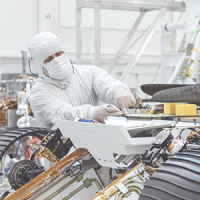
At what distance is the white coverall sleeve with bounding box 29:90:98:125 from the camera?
70.8 inches

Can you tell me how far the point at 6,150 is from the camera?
1650 mm

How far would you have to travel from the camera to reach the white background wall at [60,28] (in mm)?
6152

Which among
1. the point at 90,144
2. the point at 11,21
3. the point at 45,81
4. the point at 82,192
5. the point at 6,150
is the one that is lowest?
the point at 82,192

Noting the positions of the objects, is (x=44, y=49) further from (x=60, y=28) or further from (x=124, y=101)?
(x=60, y=28)

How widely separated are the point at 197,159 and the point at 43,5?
5.68m

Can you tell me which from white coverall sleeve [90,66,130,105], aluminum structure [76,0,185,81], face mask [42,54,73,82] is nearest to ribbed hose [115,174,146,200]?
white coverall sleeve [90,66,130,105]

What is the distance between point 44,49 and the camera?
2086 mm

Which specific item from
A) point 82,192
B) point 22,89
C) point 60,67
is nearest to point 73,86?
point 60,67

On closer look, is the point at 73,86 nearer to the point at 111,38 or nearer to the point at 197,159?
the point at 197,159

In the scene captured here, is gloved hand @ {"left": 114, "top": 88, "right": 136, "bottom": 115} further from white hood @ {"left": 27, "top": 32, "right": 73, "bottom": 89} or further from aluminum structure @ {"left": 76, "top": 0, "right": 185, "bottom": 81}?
aluminum structure @ {"left": 76, "top": 0, "right": 185, "bottom": 81}

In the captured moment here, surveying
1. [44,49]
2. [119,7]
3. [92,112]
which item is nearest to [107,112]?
[92,112]

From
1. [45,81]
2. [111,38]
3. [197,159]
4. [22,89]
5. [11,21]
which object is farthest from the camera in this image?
[111,38]

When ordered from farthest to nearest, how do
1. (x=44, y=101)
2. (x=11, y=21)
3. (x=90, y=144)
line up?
(x=11, y=21) → (x=44, y=101) → (x=90, y=144)

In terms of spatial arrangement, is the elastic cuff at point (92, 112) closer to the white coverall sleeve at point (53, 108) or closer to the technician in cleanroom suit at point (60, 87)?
the white coverall sleeve at point (53, 108)
